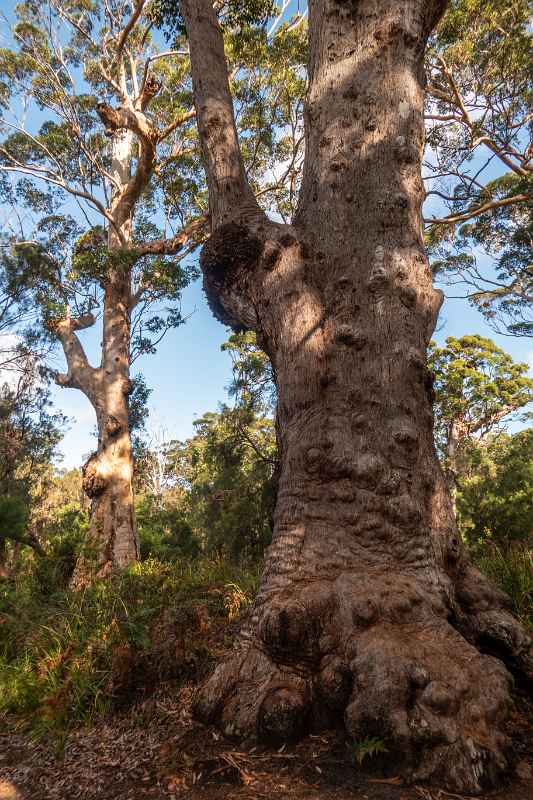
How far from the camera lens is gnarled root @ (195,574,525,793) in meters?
1.60

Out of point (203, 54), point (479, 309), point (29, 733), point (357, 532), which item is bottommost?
point (29, 733)

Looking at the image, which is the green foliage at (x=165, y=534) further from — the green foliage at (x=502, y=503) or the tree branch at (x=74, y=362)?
the green foliage at (x=502, y=503)

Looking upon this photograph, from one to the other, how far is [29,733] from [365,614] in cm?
204

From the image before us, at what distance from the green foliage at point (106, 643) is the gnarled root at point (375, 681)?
831 mm

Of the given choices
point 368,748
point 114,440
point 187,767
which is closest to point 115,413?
point 114,440

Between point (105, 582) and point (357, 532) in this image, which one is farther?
point (105, 582)

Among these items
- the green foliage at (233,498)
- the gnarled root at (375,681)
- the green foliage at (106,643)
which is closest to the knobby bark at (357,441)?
the gnarled root at (375,681)

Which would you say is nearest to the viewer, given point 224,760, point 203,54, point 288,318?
point 224,760

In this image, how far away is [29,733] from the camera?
2.56 meters

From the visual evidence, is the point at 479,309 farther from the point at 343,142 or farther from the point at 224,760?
the point at 224,760

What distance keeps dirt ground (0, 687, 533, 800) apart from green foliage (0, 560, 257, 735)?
0.21 meters

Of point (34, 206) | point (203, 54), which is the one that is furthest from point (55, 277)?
point (203, 54)

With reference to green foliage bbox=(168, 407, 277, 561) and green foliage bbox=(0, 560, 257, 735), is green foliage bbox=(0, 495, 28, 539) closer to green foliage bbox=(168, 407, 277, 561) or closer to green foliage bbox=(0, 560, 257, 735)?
green foliage bbox=(0, 560, 257, 735)

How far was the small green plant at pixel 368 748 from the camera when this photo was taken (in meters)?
1.61
